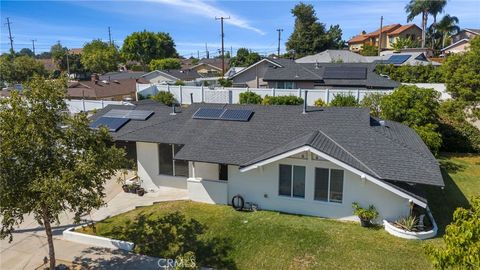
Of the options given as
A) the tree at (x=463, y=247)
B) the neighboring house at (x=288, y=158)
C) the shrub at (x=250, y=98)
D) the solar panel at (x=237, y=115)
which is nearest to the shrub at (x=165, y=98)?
the shrub at (x=250, y=98)

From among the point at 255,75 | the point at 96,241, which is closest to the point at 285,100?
the point at 255,75

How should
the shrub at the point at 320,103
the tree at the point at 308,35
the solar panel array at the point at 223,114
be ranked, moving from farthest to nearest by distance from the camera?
the tree at the point at 308,35, the shrub at the point at 320,103, the solar panel array at the point at 223,114

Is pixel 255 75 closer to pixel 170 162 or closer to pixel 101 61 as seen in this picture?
pixel 170 162

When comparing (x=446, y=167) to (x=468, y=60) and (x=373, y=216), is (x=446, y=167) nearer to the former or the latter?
(x=468, y=60)

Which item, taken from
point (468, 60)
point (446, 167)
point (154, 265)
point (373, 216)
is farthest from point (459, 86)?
point (154, 265)

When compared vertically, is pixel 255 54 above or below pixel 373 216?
above

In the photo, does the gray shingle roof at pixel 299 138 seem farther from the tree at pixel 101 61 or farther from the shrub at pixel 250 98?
the tree at pixel 101 61
